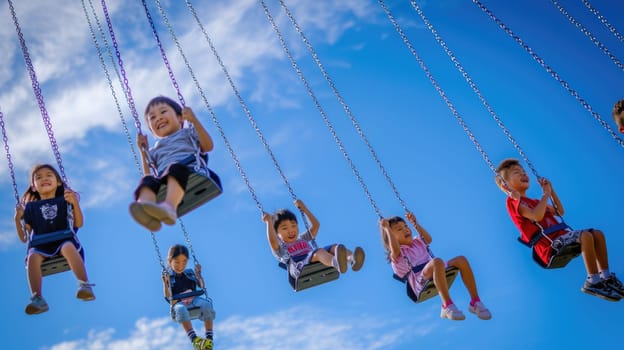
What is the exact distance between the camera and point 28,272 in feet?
21.8

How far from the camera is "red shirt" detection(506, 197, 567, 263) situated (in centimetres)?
721

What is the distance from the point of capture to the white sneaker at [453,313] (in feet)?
22.6

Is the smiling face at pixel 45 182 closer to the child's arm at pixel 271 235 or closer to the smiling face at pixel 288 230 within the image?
the child's arm at pixel 271 235

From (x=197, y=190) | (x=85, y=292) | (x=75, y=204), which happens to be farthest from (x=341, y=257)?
(x=75, y=204)

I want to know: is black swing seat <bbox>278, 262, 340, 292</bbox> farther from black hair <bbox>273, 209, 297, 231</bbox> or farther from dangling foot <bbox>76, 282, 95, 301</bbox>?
dangling foot <bbox>76, 282, 95, 301</bbox>

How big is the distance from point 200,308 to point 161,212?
3375mm

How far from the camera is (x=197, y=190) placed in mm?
5867

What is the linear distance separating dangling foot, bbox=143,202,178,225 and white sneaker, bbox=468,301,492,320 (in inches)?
135

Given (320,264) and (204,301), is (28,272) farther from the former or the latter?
(320,264)

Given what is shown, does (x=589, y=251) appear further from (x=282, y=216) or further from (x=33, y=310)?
(x=33, y=310)

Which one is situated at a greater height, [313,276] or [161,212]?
[161,212]

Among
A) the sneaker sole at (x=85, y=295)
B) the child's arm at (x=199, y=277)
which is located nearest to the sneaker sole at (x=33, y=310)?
the sneaker sole at (x=85, y=295)

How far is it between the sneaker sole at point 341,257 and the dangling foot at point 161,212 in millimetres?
2093

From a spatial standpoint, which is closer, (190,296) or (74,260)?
(74,260)
